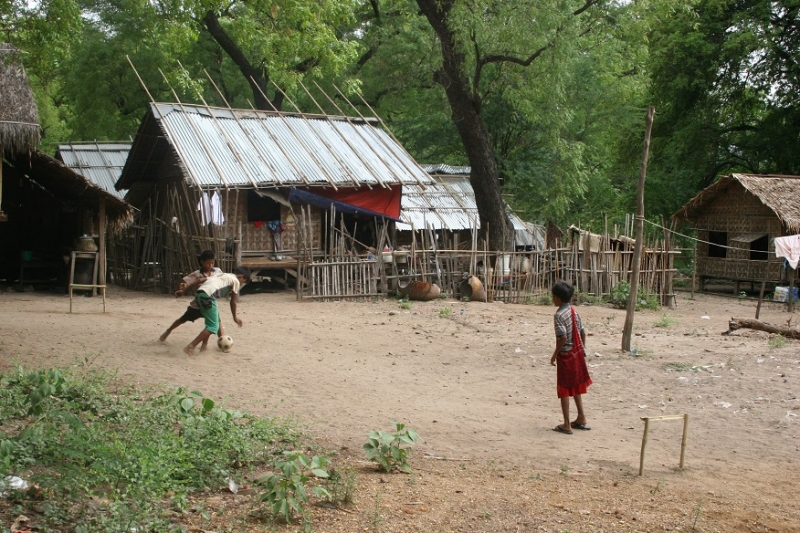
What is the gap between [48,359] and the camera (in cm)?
850

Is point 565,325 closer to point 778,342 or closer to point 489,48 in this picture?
point 778,342

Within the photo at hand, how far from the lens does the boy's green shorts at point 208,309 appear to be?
8992 mm

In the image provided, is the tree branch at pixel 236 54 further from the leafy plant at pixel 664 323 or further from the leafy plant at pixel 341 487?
the leafy plant at pixel 341 487

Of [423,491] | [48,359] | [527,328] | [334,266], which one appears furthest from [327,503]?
[334,266]

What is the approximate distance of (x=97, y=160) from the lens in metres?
23.6

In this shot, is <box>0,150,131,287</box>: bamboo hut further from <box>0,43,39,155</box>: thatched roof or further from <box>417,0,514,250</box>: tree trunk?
<box>417,0,514,250</box>: tree trunk

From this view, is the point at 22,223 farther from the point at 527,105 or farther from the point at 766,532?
the point at 766,532

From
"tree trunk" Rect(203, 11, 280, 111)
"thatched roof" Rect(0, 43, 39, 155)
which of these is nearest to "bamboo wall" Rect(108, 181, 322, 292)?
"tree trunk" Rect(203, 11, 280, 111)

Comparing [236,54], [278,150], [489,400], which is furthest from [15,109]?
[236,54]

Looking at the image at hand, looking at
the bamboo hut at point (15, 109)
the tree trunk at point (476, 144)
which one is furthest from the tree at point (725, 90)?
the bamboo hut at point (15, 109)

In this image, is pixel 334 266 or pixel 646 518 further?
pixel 334 266

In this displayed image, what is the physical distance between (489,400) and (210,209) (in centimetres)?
947

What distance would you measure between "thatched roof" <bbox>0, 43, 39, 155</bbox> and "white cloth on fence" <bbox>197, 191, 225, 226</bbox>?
5249 millimetres

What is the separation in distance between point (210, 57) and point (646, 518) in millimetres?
24569
